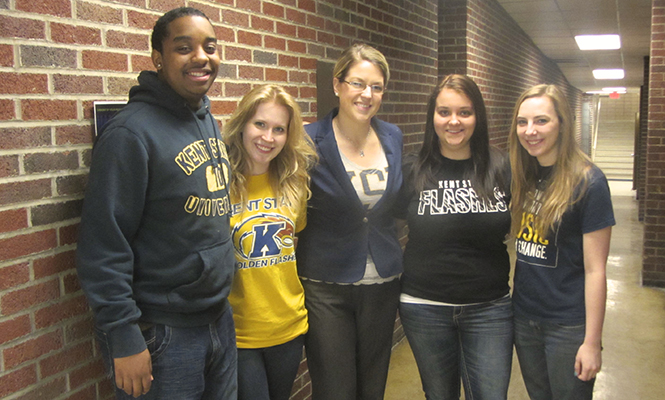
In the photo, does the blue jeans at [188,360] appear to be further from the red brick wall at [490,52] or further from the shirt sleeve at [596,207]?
the red brick wall at [490,52]

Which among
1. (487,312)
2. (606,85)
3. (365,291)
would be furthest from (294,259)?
(606,85)

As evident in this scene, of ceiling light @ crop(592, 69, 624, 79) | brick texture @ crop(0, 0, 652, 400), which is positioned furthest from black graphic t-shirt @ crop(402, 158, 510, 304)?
ceiling light @ crop(592, 69, 624, 79)

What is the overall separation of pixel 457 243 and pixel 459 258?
0.06 meters

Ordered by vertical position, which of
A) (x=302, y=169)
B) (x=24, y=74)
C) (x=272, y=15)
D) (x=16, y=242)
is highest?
(x=272, y=15)

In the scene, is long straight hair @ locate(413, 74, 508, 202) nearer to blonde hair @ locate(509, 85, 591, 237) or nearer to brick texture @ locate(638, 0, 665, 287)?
blonde hair @ locate(509, 85, 591, 237)

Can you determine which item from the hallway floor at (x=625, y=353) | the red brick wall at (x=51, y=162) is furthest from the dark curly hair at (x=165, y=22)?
the hallway floor at (x=625, y=353)

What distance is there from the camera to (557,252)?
200 centimetres

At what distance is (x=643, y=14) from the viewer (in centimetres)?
773

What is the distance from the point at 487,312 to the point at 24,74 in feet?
5.68

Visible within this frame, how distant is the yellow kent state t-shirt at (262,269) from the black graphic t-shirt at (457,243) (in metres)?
0.51

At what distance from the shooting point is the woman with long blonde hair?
192 centimetres

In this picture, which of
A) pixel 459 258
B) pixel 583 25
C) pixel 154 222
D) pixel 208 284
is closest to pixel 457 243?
pixel 459 258

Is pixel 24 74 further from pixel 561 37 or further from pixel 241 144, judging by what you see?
pixel 561 37

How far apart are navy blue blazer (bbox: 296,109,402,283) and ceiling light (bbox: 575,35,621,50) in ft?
29.7
